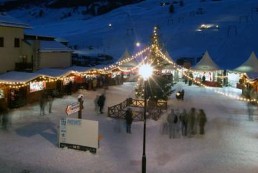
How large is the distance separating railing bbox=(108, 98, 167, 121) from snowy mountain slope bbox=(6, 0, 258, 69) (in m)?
23.8

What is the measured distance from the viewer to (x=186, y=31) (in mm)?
73688

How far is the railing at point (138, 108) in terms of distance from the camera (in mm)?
23219

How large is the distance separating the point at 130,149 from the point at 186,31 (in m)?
58.9

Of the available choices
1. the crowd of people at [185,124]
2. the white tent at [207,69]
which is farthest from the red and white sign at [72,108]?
the white tent at [207,69]

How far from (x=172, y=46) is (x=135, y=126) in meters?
47.6

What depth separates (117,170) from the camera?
14594mm

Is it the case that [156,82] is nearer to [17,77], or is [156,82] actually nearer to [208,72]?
[17,77]

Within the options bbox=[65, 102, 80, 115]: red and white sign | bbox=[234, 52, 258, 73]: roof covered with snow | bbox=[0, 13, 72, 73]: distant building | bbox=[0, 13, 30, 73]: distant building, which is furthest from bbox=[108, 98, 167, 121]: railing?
bbox=[234, 52, 258, 73]: roof covered with snow

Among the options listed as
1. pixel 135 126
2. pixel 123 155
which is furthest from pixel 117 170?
pixel 135 126

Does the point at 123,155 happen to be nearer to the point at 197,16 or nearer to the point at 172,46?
the point at 172,46

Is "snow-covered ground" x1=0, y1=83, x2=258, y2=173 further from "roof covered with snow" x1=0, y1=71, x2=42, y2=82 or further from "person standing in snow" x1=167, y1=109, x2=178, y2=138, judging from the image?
"roof covered with snow" x1=0, y1=71, x2=42, y2=82

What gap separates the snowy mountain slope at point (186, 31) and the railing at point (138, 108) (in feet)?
78.1

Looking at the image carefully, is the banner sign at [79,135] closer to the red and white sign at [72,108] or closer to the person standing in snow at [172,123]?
the red and white sign at [72,108]

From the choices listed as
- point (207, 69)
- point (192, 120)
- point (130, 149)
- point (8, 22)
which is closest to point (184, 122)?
point (192, 120)
